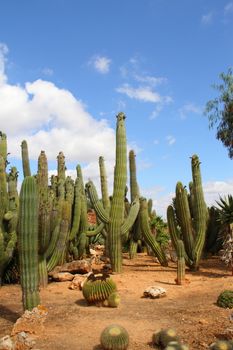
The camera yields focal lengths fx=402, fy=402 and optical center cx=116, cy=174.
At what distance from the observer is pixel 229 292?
7676 mm

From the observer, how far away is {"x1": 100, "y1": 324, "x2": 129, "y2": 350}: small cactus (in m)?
5.37

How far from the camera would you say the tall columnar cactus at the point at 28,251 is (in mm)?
6832

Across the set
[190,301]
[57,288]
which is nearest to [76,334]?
[190,301]

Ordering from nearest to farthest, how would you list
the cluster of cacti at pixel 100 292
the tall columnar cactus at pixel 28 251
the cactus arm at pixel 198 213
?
the tall columnar cactus at pixel 28 251 → the cluster of cacti at pixel 100 292 → the cactus arm at pixel 198 213

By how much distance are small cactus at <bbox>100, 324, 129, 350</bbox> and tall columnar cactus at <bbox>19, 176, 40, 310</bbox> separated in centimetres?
183

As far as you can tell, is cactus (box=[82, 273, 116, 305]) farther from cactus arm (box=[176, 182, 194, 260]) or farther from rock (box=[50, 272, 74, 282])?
cactus arm (box=[176, 182, 194, 260])

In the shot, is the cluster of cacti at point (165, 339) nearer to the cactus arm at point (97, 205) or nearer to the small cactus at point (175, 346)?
the small cactus at point (175, 346)

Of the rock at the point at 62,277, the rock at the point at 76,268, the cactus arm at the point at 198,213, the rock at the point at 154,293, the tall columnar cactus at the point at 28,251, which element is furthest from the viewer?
the cactus arm at the point at 198,213

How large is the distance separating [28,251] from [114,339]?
2254mm

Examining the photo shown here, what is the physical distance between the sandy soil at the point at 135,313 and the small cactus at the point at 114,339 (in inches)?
7.7

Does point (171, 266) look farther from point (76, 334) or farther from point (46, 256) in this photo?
point (76, 334)

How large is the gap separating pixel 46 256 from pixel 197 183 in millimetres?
4886

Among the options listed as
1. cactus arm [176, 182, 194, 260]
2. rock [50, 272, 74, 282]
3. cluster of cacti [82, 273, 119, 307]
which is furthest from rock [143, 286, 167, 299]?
cactus arm [176, 182, 194, 260]

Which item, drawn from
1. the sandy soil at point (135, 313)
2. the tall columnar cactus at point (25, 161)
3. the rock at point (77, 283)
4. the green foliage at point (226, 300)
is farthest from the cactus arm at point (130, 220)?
the tall columnar cactus at point (25, 161)
